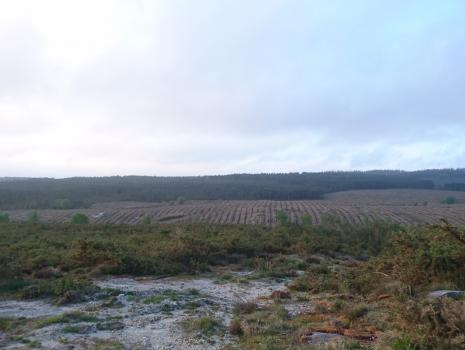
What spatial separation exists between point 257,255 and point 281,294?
907cm

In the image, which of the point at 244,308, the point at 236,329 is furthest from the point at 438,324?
the point at 244,308

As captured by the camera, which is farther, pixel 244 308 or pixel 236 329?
pixel 244 308

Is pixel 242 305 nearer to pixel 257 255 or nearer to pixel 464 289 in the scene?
pixel 464 289

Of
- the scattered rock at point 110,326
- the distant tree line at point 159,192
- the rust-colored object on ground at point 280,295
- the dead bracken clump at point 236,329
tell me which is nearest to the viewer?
the dead bracken clump at point 236,329

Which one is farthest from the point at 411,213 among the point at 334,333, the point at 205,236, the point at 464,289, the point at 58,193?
the point at 58,193

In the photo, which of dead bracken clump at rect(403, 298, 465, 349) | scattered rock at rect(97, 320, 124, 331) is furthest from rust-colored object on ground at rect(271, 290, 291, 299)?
dead bracken clump at rect(403, 298, 465, 349)

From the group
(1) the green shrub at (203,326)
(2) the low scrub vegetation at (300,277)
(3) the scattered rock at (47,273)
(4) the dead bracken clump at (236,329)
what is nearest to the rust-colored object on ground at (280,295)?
(2) the low scrub vegetation at (300,277)

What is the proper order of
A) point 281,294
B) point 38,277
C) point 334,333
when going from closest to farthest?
point 334,333 → point 281,294 → point 38,277

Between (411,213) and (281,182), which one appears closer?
(411,213)

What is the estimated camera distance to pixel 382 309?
931cm

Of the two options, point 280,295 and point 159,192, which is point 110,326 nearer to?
point 280,295

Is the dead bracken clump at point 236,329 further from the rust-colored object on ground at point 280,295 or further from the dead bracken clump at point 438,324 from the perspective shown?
the rust-colored object on ground at point 280,295

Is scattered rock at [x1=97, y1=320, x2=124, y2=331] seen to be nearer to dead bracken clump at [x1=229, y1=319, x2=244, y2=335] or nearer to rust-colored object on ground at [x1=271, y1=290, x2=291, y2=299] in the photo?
dead bracken clump at [x1=229, y1=319, x2=244, y2=335]

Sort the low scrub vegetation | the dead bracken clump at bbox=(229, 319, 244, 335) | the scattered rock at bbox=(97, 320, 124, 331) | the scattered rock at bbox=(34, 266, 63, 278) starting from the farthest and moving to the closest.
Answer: the scattered rock at bbox=(34, 266, 63, 278) → the scattered rock at bbox=(97, 320, 124, 331) → the dead bracken clump at bbox=(229, 319, 244, 335) → the low scrub vegetation
